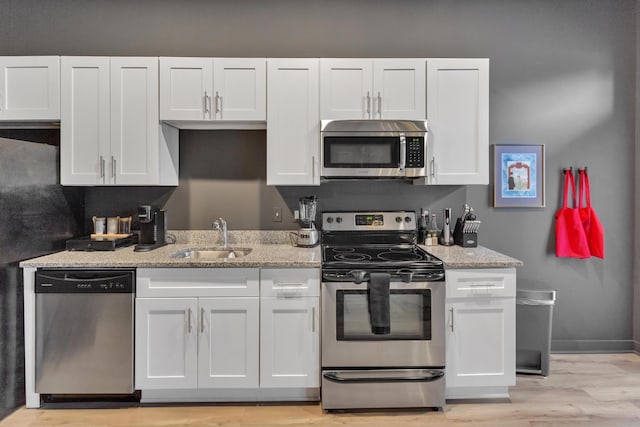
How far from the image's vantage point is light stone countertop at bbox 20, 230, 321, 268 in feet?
7.79

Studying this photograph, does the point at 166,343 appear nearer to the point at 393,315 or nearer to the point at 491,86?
the point at 393,315

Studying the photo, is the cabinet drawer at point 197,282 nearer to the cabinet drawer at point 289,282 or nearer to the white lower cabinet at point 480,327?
the cabinet drawer at point 289,282

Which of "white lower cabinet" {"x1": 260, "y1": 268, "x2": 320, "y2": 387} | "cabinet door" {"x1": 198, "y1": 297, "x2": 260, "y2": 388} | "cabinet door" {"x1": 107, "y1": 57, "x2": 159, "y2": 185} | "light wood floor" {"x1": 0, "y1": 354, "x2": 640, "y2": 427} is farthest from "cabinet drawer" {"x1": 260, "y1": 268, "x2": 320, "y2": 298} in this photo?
"cabinet door" {"x1": 107, "y1": 57, "x2": 159, "y2": 185}

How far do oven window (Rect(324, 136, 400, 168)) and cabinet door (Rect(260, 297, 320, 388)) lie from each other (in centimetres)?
96

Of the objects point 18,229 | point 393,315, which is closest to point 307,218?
point 393,315

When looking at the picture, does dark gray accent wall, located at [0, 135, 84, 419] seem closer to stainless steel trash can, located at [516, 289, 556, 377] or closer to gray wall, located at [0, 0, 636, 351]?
gray wall, located at [0, 0, 636, 351]

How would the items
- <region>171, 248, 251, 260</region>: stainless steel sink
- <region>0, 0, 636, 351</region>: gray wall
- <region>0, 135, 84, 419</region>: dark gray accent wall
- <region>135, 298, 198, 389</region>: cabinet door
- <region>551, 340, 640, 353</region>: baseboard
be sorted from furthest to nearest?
<region>551, 340, 640, 353</region>: baseboard < <region>0, 0, 636, 351</region>: gray wall < <region>171, 248, 251, 260</region>: stainless steel sink < <region>135, 298, 198, 389</region>: cabinet door < <region>0, 135, 84, 419</region>: dark gray accent wall

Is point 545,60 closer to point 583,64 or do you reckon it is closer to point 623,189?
point 583,64

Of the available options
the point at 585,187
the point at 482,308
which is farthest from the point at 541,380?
the point at 585,187

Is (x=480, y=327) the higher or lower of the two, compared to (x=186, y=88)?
lower

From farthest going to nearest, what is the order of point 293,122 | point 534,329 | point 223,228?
point 223,228 < point 534,329 < point 293,122

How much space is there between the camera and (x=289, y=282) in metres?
2.44

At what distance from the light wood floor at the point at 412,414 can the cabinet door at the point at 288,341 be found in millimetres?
197

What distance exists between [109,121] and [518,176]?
3.14 m
